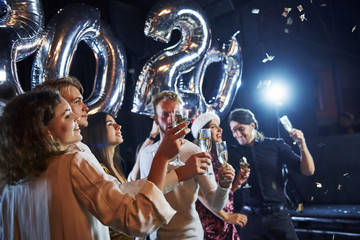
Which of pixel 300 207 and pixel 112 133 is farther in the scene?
pixel 300 207

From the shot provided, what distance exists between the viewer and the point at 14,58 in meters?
2.16

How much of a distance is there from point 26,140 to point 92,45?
1.75m

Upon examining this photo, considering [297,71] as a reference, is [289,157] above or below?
below

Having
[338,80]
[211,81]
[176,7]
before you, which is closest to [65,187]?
[176,7]

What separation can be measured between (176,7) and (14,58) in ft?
4.30

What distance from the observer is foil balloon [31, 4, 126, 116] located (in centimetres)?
229

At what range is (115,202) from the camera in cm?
112

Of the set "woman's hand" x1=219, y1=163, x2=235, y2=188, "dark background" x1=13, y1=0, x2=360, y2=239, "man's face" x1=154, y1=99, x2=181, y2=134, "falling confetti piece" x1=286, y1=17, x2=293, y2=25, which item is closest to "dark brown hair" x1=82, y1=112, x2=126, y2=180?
"man's face" x1=154, y1=99, x2=181, y2=134

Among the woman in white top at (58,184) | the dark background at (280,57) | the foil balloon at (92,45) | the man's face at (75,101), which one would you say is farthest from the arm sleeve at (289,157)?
the woman in white top at (58,184)

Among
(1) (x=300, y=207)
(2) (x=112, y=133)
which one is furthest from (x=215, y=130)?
(1) (x=300, y=207)

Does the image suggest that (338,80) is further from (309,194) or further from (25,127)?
(25,127)

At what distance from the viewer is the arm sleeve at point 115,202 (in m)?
1.11

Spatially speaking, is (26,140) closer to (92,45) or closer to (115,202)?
(115,202)

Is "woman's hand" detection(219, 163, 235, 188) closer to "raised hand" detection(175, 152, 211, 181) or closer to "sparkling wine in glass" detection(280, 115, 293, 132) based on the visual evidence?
"raised hand" detection(175, 152, 211, 181)
